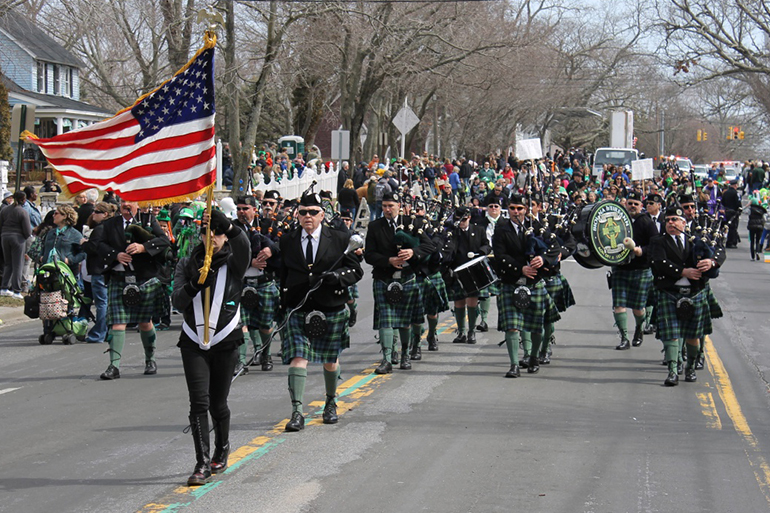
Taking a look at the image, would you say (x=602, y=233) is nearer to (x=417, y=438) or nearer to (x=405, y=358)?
(x=405, y=358)

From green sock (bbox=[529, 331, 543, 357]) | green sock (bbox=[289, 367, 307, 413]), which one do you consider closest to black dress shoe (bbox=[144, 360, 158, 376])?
green sock (bbox=[289, 367, 307, 413])

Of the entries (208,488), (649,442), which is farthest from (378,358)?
(208,488)

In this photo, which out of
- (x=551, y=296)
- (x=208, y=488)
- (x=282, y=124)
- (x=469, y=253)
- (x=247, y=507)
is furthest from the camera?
(x=282, y=124)

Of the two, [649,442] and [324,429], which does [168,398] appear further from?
[649,442]

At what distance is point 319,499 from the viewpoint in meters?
6.60

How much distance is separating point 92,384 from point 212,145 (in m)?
4.20

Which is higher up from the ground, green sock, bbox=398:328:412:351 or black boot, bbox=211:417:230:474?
green sock, bbox=398:328:412:351

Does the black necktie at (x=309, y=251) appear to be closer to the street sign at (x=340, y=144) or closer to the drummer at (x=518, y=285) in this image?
the drummer at (x=518, y=285)

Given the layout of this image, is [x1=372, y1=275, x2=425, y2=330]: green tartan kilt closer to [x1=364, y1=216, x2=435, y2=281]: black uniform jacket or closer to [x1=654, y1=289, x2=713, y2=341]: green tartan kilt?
[x1=364, y1=216, x2=435, y2=281]: black uniform jacket

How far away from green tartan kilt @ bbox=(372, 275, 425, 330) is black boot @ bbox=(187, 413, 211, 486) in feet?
14.0

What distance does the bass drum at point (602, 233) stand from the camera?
39.9 feet

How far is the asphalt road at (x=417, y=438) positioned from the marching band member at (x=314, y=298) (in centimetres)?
42

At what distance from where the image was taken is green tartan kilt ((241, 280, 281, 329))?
11.4 m

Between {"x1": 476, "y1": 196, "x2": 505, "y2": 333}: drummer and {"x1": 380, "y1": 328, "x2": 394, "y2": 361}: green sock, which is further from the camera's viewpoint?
{"x1": 476, "y1": 196, "x2": 505, "y2": 333}: drummer
